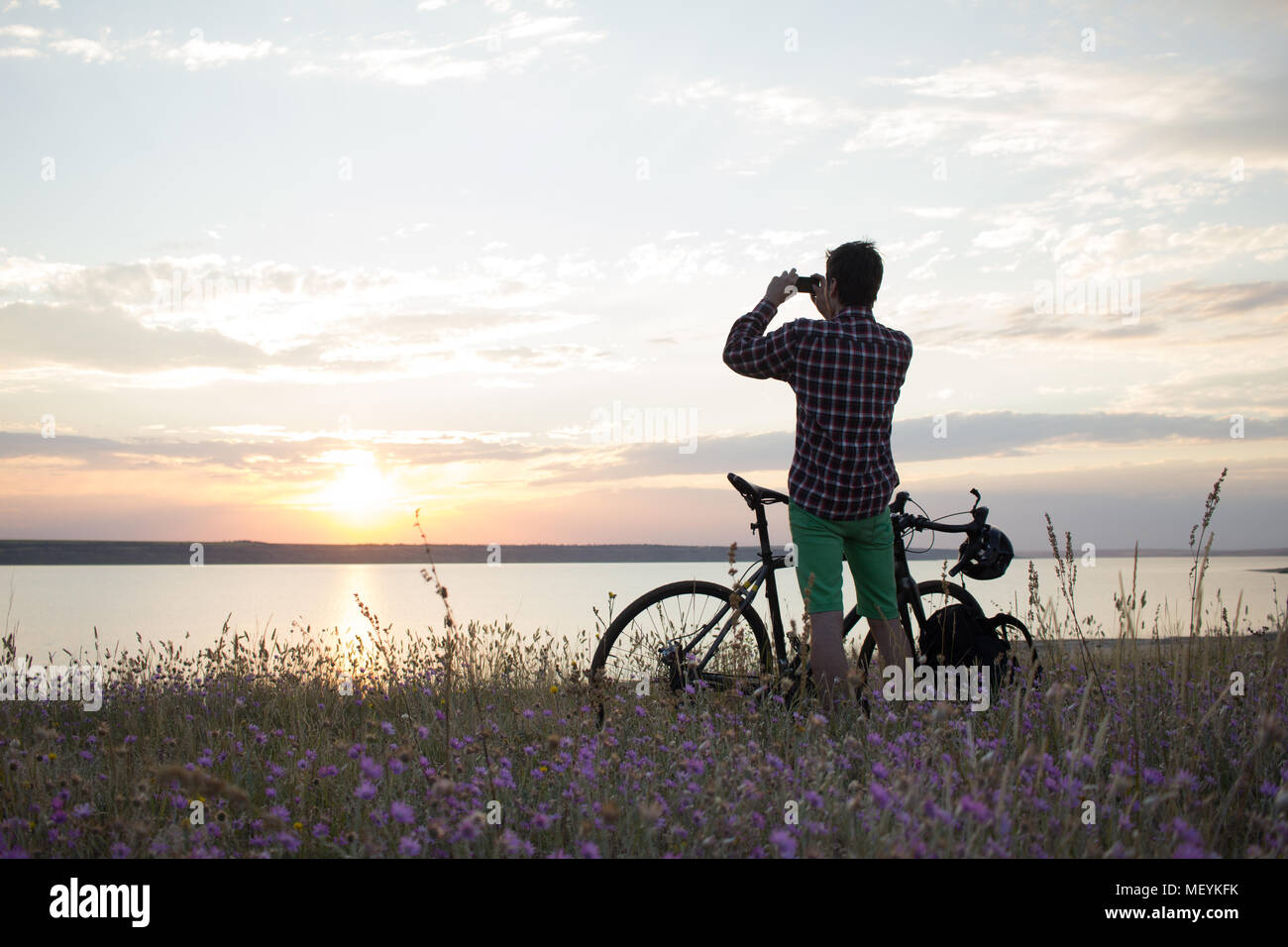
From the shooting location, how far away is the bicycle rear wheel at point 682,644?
15.5 feet

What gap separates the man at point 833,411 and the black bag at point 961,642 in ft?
4.49

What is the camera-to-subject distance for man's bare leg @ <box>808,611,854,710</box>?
4281mm

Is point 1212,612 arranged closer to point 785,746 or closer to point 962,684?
point 962,684

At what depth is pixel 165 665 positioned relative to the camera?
6766 millimetres

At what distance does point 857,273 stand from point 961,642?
260cm

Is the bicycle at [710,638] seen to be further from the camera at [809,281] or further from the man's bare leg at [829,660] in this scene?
the camera at [809,281]

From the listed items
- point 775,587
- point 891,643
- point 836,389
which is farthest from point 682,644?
point 836,389

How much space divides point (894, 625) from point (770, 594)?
2.33 ft

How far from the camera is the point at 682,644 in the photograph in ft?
15.8

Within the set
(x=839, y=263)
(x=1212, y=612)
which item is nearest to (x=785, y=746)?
(x=839, y=263)

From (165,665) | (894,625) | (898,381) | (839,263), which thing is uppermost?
(839,263)
